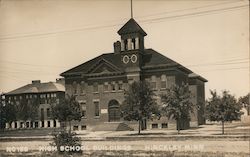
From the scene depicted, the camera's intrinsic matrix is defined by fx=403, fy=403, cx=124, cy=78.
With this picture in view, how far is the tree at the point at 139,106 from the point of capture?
29.7 m

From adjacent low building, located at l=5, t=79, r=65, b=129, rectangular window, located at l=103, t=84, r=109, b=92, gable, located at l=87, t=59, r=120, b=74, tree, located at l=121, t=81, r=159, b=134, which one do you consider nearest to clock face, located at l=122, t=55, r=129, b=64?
gable, located at l=87, t=59, r=120, b=74

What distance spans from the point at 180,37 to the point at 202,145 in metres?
5.43

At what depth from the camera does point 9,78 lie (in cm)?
2195

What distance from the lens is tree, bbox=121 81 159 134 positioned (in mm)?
29703

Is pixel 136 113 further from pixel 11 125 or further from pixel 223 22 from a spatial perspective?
pixel 223 22

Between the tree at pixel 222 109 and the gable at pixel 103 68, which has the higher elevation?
the gable at pixel 103 68

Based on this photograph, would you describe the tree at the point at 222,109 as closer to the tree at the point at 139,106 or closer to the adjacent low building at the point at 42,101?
the tree at the point at 139,106

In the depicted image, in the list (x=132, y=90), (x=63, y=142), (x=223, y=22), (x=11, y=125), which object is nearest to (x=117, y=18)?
(x=223, y=22)

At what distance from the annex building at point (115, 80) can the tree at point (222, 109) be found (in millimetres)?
6439

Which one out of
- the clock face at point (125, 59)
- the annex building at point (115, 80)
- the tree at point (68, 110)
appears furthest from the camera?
the clock face at point (125, 59)

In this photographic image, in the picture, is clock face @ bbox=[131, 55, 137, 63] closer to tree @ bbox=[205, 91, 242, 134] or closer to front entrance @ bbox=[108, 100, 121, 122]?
front entrance @ bbox=[108, 100, 121, 122]

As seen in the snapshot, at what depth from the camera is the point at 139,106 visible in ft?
97.9

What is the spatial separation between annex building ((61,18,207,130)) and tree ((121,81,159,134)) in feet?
12.6

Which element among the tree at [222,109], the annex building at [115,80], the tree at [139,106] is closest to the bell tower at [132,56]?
the annex building at [115,80]
